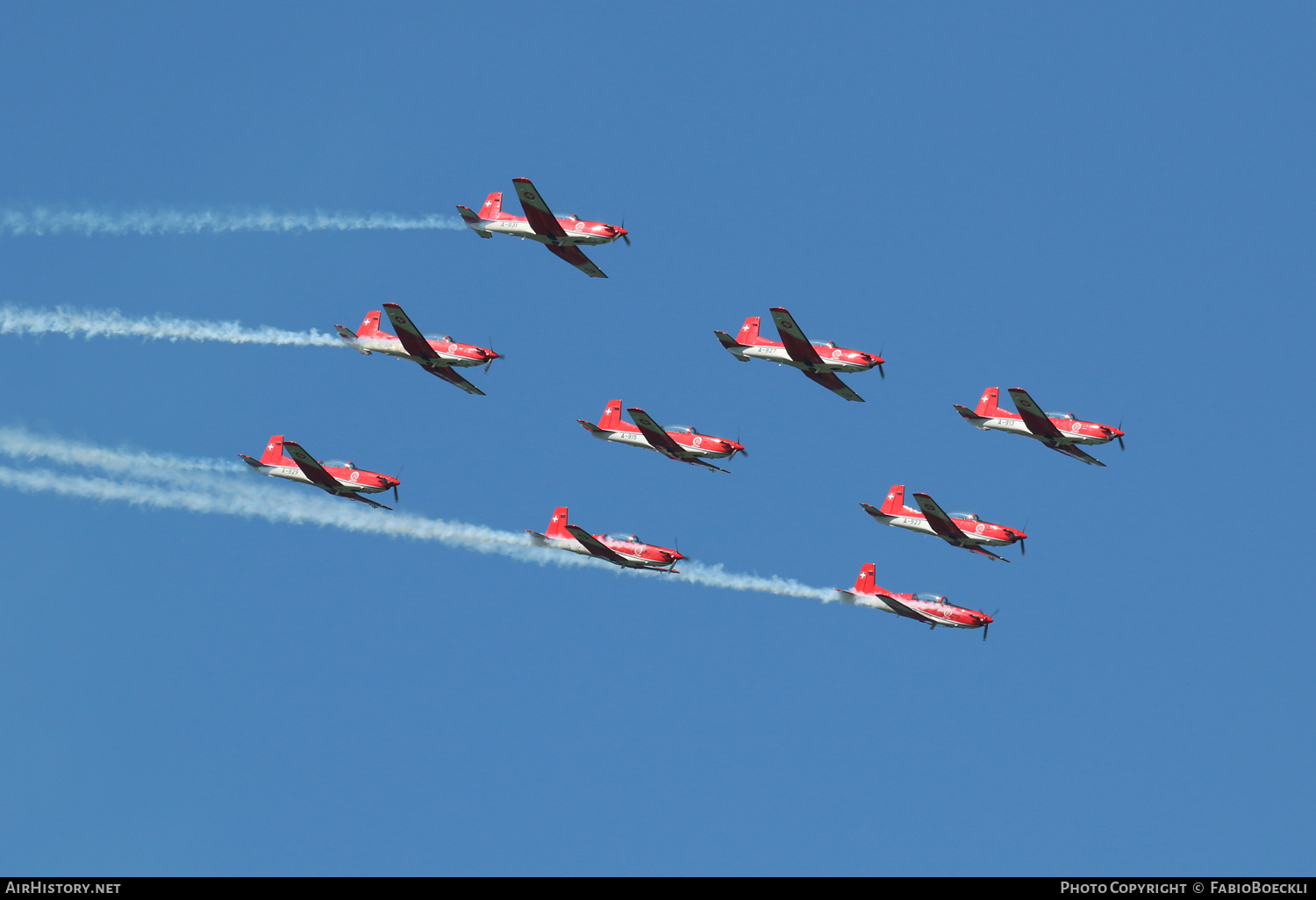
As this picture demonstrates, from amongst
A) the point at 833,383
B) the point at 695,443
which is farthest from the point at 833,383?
the point at 695,443

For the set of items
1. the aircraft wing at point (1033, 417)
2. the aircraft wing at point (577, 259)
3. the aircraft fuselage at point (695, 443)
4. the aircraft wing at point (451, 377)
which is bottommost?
the aircraft fuselage at point (695, 443)

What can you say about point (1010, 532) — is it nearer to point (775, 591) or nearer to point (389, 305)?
point (775, 591)

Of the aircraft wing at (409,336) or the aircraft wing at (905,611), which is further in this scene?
the aircraft wing at (905,611)

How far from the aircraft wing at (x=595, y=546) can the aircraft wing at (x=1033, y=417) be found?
1937cm

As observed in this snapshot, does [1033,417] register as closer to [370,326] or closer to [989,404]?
[989,404]

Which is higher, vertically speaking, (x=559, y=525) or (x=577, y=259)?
(x=577, y=259)

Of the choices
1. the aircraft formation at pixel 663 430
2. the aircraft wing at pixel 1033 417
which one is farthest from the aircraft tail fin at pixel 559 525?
the aircraft wing at pixel 1033 417

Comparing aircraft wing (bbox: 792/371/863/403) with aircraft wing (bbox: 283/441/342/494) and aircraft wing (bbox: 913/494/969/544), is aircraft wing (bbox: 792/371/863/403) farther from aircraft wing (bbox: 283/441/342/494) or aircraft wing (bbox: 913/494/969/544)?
aircraft wing (bbox: 283/441/342/494)

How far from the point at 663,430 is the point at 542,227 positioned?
34.8 feet

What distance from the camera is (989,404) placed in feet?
247

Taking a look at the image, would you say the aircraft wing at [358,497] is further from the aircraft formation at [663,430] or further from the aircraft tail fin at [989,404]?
the aircraft tail fin at [989,404]

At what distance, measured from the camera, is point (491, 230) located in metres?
71.6

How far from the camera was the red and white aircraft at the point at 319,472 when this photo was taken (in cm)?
7000

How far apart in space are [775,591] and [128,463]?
30848mm
